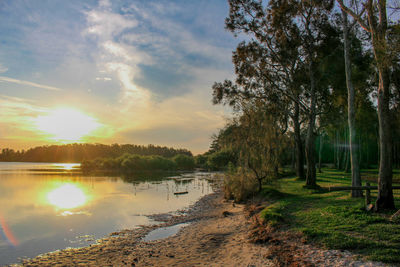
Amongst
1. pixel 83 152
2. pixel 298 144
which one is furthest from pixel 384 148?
pixel 83 152

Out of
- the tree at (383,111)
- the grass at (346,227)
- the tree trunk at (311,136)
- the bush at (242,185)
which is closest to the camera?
the grass at (346,227)

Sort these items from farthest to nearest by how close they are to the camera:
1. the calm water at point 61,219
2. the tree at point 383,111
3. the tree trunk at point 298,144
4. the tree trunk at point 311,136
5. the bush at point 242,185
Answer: the tree trunk at point 298,144 < the bush at point 242,185 < the tree trunk at point 311,136 < the calm water at point 61,219 < the tree at point 383,111

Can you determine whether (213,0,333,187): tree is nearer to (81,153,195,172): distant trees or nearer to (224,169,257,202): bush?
(224,169,257,202): bush

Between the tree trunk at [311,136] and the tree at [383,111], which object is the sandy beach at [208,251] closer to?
the tree at [383,111]

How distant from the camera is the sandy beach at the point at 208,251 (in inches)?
280

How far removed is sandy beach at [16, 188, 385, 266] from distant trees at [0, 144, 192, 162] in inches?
5040

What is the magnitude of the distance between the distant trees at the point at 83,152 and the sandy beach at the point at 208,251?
128m

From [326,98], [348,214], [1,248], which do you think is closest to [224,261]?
[348,214]

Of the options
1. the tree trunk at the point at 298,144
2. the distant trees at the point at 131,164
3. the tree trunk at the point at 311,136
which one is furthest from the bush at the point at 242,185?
the distant trees at the point at 131,164

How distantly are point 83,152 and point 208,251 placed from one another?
495 ft

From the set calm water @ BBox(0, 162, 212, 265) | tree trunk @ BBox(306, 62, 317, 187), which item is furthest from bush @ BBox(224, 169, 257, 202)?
calm water @ BBox(0, 162, 212, 265)

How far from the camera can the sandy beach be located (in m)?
7.11

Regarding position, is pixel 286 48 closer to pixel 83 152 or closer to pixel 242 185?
pixel 242 185

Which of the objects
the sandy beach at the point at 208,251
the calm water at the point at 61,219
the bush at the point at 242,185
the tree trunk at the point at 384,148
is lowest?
the calm water at the point at 61,219
